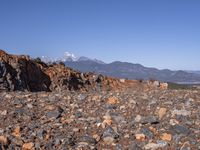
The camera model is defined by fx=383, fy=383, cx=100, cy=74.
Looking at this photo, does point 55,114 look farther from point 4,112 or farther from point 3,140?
point 3,140

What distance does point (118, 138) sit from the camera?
37.8 ft

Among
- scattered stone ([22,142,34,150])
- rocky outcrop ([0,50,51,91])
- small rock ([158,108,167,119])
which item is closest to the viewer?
scattered stone ([22,142,34,150])

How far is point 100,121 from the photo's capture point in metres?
12.6

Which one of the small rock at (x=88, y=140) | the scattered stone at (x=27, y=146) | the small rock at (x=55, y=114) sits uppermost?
the small rock at (x=55, y=114)

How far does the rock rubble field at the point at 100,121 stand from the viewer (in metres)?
11.1

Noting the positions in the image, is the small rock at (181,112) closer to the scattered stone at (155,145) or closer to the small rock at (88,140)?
the scattered stone at (155,145)

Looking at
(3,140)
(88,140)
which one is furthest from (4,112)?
(88,140)

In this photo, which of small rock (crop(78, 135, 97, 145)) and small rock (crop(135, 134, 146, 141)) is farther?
small rock (crop(135, 134, 146, 141))

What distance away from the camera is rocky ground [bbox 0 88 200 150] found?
11156 millimetres

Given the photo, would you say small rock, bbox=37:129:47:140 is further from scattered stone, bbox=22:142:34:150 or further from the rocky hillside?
the rocky hillside

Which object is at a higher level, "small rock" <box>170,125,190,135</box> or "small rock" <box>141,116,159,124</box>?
"small rock" <box>141,116,159,124</box>

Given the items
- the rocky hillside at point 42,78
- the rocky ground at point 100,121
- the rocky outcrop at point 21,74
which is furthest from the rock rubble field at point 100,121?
the rocky outcrop at point 21,74

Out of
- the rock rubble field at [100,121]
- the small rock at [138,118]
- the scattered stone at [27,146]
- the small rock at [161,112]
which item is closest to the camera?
the scattered stone at [27,146]

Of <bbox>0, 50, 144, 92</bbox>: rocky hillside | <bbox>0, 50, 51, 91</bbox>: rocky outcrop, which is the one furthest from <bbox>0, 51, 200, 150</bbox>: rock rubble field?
<bbox>0, 50, 51, 91</bbox>: rocky outcrop
